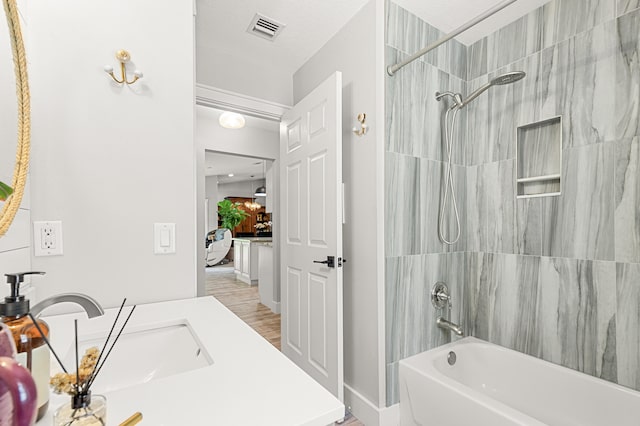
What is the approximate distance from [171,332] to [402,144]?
60.6 inches

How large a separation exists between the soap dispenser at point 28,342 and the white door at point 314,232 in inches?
56.1

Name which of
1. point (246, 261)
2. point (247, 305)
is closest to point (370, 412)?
point (247, 305)

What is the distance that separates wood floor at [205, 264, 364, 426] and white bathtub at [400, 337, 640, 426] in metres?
0.49

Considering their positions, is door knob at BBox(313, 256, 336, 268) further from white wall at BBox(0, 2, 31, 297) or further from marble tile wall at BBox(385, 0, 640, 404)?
white wall at BBox(0, 2, 31, 297)

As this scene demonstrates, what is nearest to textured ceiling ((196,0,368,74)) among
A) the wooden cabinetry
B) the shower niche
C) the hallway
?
the shower niche

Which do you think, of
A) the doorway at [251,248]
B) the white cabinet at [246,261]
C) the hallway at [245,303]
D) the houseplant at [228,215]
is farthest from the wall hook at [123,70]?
the houseplant at [228,215]

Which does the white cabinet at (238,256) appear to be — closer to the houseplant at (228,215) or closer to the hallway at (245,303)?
the hallway at (245,303)

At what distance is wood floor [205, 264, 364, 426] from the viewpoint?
332 centimetres

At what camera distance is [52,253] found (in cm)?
107

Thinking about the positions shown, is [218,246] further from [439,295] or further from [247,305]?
[439,295]

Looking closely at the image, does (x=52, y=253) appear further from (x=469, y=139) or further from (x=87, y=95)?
(x=469, y=139)

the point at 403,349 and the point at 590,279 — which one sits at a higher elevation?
the point at 590,279

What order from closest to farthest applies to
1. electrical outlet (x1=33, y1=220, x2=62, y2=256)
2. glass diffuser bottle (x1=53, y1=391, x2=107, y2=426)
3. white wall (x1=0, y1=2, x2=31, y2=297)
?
glass diffuser bottle (x1=53, y1=391, x2=107, y2=426) < white wall (x1=0, y1=2, x2=31, y2=297) < electrical outlet (x1=33, y1=220, x2=62, y2=256)

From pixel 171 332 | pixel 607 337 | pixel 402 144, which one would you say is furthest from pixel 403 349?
pixel 171 332
